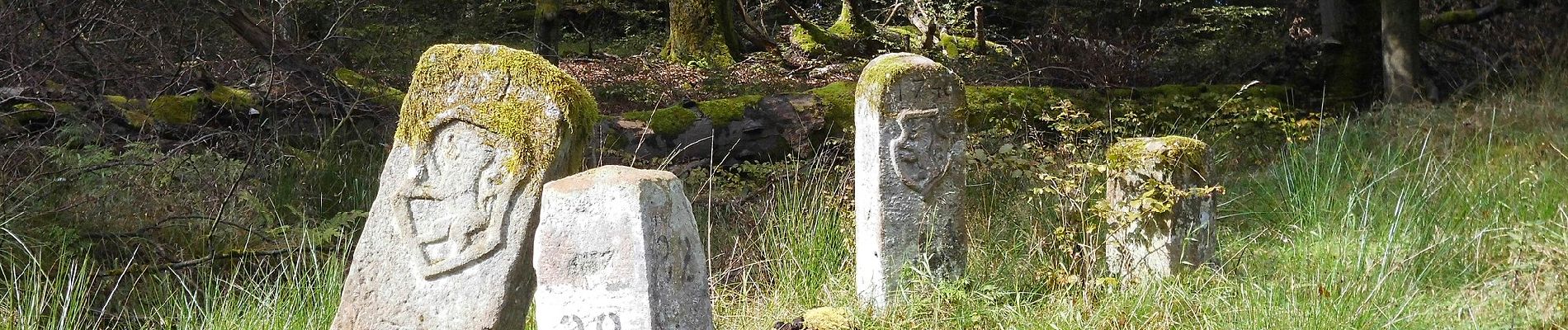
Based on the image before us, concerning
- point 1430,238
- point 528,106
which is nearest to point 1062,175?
point 1430,238

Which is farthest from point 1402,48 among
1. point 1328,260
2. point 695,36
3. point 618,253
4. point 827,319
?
point 618,253

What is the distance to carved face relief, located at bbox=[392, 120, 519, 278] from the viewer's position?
3.49m

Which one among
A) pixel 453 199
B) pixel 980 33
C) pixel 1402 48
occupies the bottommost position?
pixel 1402 48

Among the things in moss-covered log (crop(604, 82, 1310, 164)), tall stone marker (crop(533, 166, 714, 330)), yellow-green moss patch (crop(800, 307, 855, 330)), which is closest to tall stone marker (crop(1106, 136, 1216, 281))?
yellow-green moss patch (crop(800, 307, 855, 330))

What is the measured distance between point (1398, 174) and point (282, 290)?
5764mm

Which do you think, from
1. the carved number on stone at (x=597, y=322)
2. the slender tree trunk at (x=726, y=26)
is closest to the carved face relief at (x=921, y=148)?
the carved number on stone at (x=597, y=322)

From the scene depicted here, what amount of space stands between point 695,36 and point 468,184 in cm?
991

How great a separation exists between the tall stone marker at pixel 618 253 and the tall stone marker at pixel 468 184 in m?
0.67

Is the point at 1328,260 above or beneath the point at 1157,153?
beneath

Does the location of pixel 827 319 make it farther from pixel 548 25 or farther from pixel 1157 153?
pixel 548 25

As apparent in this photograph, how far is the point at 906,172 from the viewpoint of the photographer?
4.73 meters

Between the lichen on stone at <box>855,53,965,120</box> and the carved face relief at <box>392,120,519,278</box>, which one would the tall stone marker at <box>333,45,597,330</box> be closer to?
the carved face relief at <box>392,120,519,278</box>

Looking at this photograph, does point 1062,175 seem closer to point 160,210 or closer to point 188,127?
point 160,210

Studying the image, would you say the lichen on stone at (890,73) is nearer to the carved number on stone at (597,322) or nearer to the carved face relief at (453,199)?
the carved face relief at (453,199)
